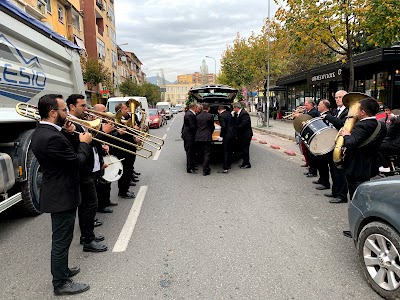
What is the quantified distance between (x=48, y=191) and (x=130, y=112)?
364 cm

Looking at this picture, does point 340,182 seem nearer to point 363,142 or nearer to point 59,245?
point 363,142

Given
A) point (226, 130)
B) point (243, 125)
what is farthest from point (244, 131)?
point (226, 130)

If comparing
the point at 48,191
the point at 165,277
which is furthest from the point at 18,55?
the point at 165,277

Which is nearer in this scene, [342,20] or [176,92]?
[342,20]

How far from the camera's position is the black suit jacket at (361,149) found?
3762mm

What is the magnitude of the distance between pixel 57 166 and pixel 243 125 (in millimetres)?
5999

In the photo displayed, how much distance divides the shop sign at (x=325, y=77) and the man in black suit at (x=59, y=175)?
1716cm

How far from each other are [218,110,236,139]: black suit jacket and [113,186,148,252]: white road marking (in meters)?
2.78

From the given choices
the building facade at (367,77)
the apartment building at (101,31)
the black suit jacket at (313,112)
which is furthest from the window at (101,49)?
the black suit jacket at (313,112)

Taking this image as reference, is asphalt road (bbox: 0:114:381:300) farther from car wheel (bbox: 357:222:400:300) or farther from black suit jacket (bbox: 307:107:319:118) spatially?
black suit jacket (bbox: 307:107:319:118)

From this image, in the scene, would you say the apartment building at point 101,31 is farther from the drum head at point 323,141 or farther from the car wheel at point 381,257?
the car wheel at point 381,257

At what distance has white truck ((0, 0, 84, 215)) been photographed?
4.29m

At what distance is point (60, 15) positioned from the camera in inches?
984

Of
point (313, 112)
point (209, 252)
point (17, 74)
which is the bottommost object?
point (209, 252)
